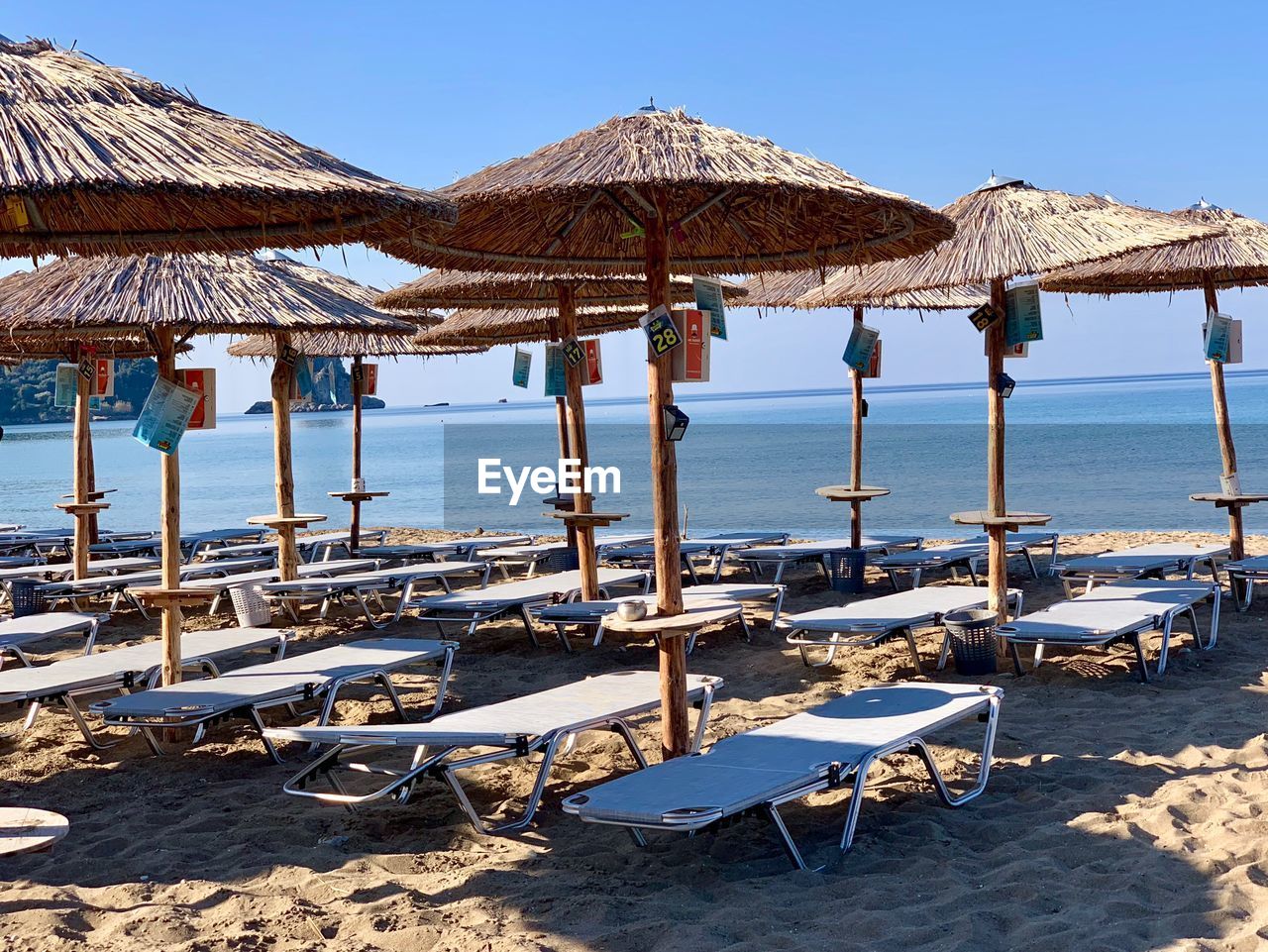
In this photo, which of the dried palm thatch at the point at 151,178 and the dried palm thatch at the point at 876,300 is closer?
the dried palm thatch at the point at 151,178

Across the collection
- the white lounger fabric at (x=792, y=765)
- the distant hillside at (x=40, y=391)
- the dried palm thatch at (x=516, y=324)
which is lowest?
the white lounger fabric at (x=792, y=765)

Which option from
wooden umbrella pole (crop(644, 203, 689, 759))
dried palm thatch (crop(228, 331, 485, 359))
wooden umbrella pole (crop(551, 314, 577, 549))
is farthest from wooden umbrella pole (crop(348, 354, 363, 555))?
wooden umbrella pole (crop(644, 203, 689, 759))

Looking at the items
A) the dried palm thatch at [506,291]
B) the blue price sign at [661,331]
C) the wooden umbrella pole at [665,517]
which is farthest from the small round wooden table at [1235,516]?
the blue price sign at [661,331]

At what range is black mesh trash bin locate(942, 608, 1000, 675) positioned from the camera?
5750 mm

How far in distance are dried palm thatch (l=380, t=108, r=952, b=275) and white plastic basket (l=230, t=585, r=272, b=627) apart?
112 inches

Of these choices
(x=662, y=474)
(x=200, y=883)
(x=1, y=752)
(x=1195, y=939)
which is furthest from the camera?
(x=1, y=752)

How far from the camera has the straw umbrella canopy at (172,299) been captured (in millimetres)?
5500

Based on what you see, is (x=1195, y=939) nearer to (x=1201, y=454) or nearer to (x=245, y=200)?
(x=245, y=200)

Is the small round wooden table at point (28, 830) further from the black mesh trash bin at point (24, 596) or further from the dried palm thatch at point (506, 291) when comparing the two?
the black mesh trash bin at point (24, 596)

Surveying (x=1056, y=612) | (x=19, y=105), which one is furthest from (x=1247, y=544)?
(x=19, y=105)

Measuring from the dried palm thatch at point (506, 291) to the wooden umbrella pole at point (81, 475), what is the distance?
2.90 m

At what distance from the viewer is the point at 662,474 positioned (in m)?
4.15

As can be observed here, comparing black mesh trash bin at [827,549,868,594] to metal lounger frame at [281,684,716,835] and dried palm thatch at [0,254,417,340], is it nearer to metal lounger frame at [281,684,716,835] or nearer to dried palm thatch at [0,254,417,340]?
dried palm thatch at [0,254,417,340]

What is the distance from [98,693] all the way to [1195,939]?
5.23 metres
